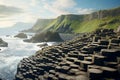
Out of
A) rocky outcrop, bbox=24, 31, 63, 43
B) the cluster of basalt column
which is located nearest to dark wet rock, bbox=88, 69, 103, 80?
the cluster of basalt column

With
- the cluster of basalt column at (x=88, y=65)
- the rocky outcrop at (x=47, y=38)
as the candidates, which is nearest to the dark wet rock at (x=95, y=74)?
the cluster of basalt column at (x=88, y=65)

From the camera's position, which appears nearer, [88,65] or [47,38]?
[88,65]

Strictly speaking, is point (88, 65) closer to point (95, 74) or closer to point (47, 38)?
point (95, 74)

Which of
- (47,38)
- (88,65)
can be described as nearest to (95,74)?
(88,65)

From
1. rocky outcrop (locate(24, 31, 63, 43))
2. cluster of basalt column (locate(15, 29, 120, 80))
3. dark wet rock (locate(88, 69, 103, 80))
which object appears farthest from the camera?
rocky outcrop (locate(24, 31, 63, 43))

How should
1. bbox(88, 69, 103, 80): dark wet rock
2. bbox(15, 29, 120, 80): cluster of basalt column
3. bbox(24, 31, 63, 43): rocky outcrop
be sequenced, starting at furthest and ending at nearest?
1. bbox(24, 31, 63, 43): rocky outcrop
2. bbox(15, 29, 120, 80): cluster of basalt column
3. bbox(88, 69, 103, 80): dark wet rock

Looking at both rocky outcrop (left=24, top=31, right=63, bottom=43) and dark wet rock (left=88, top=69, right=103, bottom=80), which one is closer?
dark wet rock (left=88, top=69, right=103, bottom=80)

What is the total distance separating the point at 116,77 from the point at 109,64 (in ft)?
6.91

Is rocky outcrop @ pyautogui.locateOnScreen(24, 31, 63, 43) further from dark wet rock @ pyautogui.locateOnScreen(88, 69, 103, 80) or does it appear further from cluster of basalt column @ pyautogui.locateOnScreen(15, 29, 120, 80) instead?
dark wet rock @ pyautogui.locateOnScreen(88, 69, 103, 80)

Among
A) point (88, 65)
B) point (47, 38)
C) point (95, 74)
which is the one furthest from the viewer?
point (47, 38)

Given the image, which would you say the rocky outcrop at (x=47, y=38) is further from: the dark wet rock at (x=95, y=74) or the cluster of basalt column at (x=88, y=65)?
the dark wet rock at (x=95, y=74)

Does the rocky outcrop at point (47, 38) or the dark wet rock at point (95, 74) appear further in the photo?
the rocky outcrop at point (47, 38)

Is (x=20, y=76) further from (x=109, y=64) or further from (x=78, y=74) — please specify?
(x=109, y=64)

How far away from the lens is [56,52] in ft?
125
